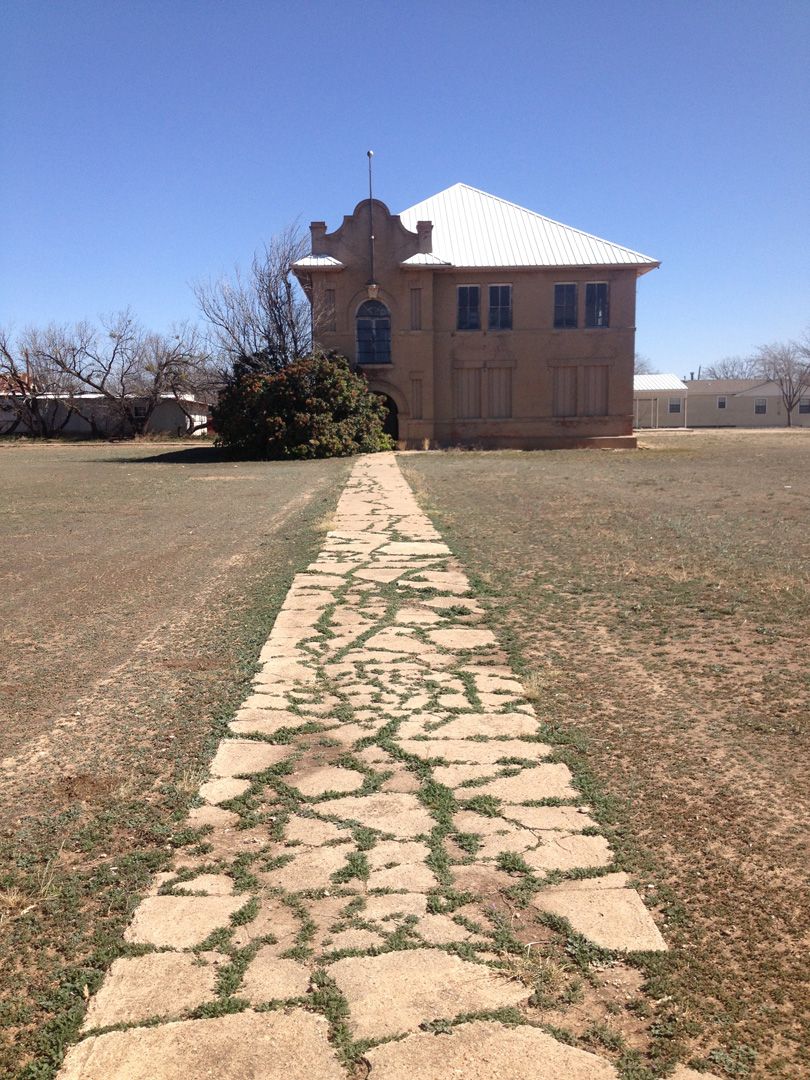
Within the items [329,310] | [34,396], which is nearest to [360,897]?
[329,310]

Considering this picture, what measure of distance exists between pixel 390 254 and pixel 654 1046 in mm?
31009

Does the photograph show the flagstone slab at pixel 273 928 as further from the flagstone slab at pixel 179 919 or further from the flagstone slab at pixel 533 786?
the flagstone slab at pixel 533 786

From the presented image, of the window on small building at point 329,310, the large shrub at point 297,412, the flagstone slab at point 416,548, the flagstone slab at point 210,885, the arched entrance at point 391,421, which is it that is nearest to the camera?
the flagstone slab at point 210,885

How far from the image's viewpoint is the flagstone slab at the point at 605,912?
2.58 m

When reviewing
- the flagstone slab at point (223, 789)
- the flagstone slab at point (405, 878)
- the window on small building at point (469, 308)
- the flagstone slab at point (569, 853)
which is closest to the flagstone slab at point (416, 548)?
the flagstone slab at point (223, 789)

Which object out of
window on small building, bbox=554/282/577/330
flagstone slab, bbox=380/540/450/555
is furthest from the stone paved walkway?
window on small building, bbox=554/282/577/330

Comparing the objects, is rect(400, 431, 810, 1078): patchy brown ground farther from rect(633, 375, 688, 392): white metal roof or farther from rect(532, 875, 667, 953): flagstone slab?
rect(633, 375, 688, 392): white metal roof

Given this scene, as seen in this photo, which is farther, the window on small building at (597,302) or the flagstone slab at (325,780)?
the window on small building at (597,302)

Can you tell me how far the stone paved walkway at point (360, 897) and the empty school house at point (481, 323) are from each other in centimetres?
2753

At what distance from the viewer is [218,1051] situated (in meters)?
2.17

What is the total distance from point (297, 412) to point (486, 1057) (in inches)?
1031

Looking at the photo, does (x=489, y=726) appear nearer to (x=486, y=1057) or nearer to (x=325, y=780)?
(x=325, y=780)

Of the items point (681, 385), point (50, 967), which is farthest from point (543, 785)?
point (681, 385)

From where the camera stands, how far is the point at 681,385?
62.1m
